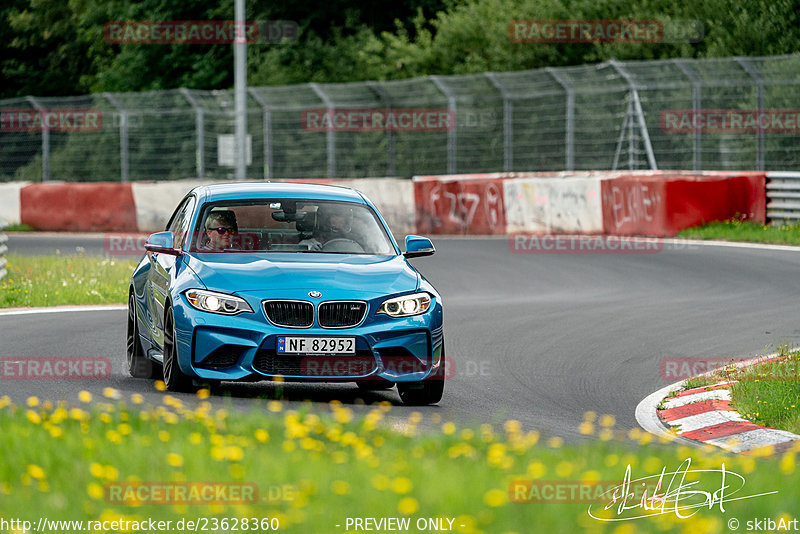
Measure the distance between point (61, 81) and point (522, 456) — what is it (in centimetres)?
5559

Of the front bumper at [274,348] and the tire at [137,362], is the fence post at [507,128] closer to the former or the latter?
the tire at [137,362]

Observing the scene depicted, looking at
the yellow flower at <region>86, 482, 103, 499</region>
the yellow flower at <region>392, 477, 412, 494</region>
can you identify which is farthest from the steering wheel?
the yellow flower at <region>86, 482, 103, 499</region>

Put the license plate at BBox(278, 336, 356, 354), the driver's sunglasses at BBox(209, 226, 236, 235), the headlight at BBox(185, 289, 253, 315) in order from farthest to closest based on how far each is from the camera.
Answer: the driver's sunglasses at BBox(209, 226, 236, 235)
the headlight at BBox(185, 289, 253, 315)
the license plate at BBox(278, 336, 356, 354)

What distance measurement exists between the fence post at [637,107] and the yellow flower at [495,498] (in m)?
23.5

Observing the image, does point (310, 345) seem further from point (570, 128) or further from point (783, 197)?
point (570, 128)

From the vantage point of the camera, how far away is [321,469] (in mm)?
6129

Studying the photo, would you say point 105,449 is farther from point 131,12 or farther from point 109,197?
point 131,12

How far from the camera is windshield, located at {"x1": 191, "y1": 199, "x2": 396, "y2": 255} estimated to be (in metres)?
10.5

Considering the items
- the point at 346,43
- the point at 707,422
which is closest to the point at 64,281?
the point at 707,422

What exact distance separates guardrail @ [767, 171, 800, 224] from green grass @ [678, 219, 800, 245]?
255mm

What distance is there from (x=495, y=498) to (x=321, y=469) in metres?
1.00

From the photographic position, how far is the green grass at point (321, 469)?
211 inches

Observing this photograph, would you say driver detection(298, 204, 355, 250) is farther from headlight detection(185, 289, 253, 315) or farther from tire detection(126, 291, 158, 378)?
tire detection(126, 291, 158, 378)
